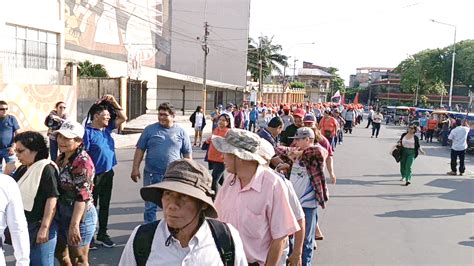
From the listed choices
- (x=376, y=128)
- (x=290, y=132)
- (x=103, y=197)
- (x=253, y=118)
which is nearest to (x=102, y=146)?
(x=103, y=197)

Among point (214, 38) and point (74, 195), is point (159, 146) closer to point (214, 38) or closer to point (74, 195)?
point (74, 195)

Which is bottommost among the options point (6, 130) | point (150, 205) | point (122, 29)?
point (150, 205)

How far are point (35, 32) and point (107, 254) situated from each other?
1991 cm

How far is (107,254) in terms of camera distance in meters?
5.39

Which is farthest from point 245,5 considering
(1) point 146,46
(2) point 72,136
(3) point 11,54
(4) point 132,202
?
(2) point 72,136

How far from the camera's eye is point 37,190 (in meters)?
3.34

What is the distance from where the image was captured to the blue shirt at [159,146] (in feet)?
18.4

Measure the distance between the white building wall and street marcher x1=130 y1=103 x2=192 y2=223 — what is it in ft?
143

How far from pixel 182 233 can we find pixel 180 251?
0.23 ft

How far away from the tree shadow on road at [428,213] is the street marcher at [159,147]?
3.91 metres

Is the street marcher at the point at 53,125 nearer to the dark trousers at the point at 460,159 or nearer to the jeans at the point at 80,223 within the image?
the jeans at the point at 80,223

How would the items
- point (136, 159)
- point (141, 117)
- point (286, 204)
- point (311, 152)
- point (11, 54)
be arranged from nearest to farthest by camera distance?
point (286, 204) < point (311, 152) < point (136, 159) < point (11, 54) < point (141, 117)

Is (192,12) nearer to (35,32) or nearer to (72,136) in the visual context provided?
(35,32)

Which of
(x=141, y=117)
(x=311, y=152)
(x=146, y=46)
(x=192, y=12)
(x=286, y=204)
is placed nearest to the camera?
(x=286, y=204)
